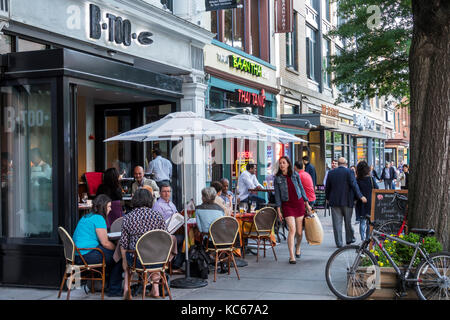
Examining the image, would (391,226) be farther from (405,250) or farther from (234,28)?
(234,28)

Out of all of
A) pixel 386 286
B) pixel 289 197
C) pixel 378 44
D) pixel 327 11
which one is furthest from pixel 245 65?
pixel 327 11

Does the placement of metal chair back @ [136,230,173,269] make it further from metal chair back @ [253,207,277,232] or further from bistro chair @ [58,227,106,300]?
metal chair back @ [253,207,277,232]

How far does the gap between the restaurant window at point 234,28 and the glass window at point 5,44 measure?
903cm

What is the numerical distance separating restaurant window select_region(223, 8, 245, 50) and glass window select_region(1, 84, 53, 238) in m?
9.30

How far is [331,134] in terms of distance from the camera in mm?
28578

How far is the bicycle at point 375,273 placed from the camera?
6352 millimetres

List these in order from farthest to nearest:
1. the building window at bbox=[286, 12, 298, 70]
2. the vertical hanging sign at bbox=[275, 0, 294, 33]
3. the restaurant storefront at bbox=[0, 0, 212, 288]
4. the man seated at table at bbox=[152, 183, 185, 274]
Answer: the building window at bbox=[286, 12, 298, 70]
the vertical hanging sign at bbox=[275, 0, 294, 33]
the man seated at table at bbox=[152, 183, 185, 274]
the restaurant storefront at bbox=[0, 0, 212, 288]

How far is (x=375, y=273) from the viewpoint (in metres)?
6.64

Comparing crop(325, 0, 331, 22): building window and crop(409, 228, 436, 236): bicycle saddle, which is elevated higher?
crop(325, 0, 331, 22): building window

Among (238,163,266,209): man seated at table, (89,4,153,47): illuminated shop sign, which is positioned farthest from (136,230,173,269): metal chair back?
(238,163,266,209): man seated at table

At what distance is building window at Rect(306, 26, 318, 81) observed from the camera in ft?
82.2

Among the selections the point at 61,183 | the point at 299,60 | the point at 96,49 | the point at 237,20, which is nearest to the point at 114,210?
the point at 61,183
